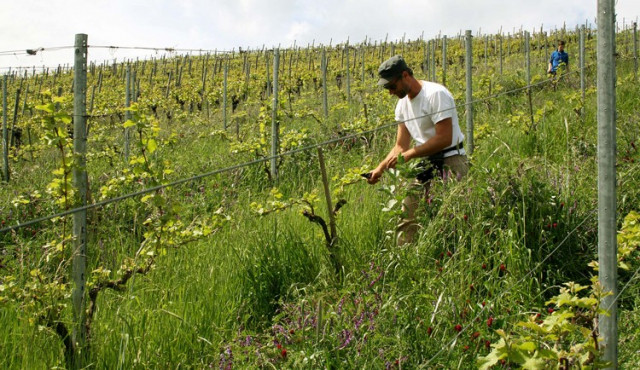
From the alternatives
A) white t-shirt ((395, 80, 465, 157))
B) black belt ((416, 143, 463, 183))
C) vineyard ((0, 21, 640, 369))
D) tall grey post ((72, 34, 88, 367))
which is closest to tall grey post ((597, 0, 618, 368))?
vineyard ((0, 21, 640, 369))

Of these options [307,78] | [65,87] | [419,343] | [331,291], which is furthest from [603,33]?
[65,87]

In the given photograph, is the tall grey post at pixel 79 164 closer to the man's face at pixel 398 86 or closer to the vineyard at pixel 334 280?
the vineyard at pixel 334 280

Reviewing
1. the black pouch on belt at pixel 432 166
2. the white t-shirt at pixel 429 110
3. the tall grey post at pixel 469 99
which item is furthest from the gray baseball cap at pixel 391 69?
the tall grey post at pixel 469 99

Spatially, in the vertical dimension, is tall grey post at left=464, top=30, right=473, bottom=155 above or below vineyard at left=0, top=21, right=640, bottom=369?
above

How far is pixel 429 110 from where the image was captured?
152 inches

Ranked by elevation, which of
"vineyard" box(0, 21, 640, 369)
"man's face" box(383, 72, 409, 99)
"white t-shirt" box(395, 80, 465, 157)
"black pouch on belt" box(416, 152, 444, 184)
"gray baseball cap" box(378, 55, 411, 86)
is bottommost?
"vineyard" box(0, 21, 640, 369)

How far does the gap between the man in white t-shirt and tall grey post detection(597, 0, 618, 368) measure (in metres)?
1.65

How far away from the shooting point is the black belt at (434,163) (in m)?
3.98

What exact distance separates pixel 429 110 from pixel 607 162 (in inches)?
73.3

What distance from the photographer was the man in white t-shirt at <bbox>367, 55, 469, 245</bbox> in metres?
3.78

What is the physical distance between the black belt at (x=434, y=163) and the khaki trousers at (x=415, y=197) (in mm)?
45

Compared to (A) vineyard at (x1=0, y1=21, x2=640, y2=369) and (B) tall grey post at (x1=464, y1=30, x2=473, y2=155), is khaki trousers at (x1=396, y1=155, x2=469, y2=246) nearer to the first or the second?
(A) vineyard at (x1=0, y1=21, x2=640, y2=369)

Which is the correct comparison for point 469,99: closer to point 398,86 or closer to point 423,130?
point 423,130

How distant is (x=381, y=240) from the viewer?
3609 millimetres
